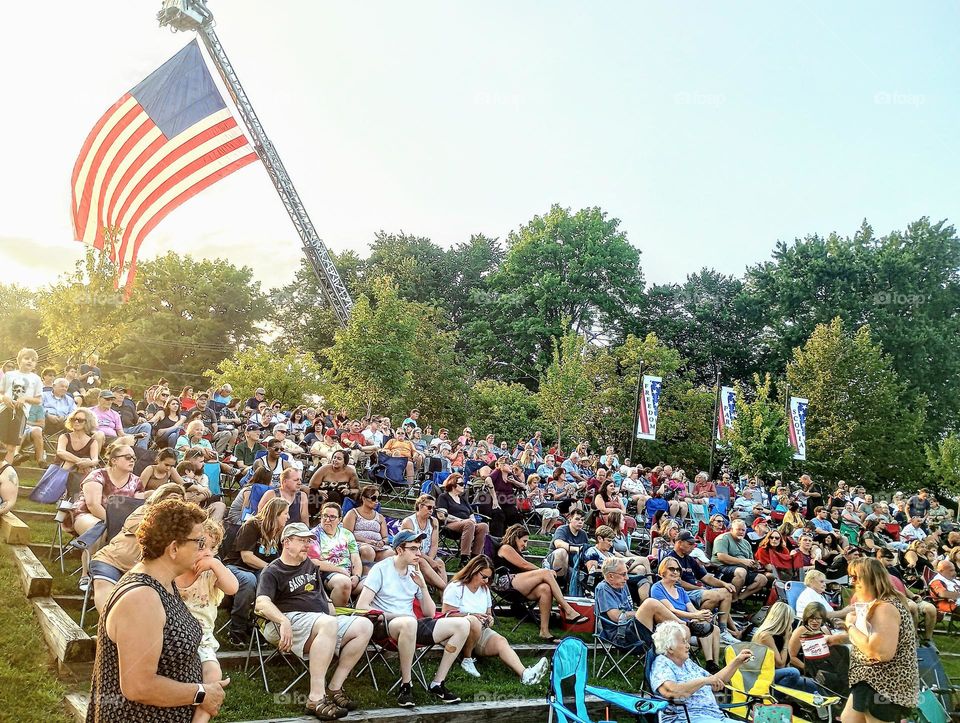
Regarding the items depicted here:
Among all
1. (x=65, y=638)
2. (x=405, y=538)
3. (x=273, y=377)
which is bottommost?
(x=65, y=638)

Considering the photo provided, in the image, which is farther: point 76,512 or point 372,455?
point 372,455

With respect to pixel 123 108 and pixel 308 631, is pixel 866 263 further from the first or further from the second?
pixel 308 631

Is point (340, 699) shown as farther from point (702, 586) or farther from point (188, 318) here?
point (188, 318)

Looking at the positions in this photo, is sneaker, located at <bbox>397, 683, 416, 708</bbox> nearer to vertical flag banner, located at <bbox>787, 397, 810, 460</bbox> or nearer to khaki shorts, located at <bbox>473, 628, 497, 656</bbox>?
khaki shorts, located at <bbox>473, 628, 497, 656</bbox>

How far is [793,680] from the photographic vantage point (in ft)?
25.8

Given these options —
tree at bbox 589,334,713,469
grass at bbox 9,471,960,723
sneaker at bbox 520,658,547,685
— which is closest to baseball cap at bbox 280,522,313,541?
grass at bbox 9,471,960,723

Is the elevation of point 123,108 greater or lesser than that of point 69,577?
greater

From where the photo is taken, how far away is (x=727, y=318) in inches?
1689

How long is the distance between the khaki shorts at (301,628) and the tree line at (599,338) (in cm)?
1856

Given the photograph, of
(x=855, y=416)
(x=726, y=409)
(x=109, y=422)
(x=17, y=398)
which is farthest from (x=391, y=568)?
(x=855, y=416)

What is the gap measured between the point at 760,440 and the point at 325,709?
859 inches

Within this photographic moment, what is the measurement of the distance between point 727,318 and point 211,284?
3053 cm

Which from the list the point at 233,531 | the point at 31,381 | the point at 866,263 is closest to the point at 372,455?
the point at 31,381

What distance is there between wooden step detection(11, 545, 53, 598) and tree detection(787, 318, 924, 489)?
99.9 ft
